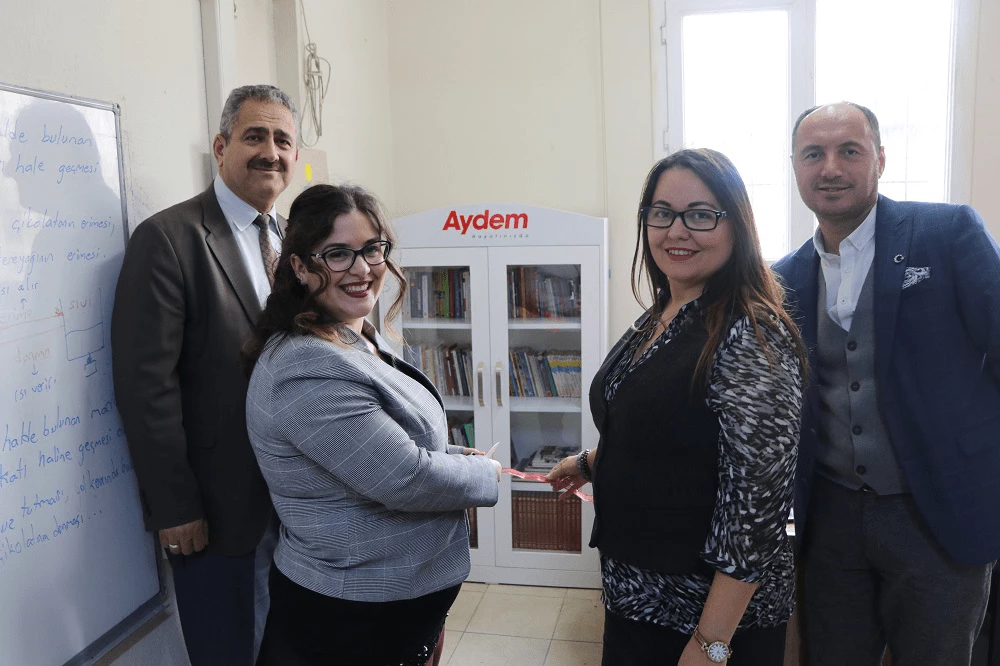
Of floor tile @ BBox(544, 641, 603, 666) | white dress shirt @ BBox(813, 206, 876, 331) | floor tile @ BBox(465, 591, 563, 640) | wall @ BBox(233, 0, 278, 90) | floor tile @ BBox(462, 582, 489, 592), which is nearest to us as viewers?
white dress shirt @ BBox(813, 206, 876, 331)

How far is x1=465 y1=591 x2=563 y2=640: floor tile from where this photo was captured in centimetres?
314

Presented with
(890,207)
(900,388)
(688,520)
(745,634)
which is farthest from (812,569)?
(890,207)

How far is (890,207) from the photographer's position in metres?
1.78

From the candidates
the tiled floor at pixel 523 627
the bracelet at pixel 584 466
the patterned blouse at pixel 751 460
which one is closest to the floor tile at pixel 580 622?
the tiled floor at pixel 523 627

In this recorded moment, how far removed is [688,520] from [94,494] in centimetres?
131

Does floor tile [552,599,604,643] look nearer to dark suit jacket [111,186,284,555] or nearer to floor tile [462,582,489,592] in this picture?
floor tile [462,582,489,592]

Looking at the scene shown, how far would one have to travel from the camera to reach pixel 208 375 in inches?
70.8

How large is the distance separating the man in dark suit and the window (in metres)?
2.21

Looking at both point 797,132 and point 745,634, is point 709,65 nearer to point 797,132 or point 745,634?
point 797,132

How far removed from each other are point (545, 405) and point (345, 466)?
87.4 inches

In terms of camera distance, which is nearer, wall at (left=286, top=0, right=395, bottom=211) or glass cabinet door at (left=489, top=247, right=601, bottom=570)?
wall at (left=286, top=0, right=395, bottom=211)

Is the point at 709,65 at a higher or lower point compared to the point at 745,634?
higher

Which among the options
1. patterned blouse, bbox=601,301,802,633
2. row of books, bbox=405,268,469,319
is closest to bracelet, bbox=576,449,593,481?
patterned blouse, bbox=601,301,802,633

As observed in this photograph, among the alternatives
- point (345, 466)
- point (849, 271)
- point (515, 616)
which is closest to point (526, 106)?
point (849, 271)
